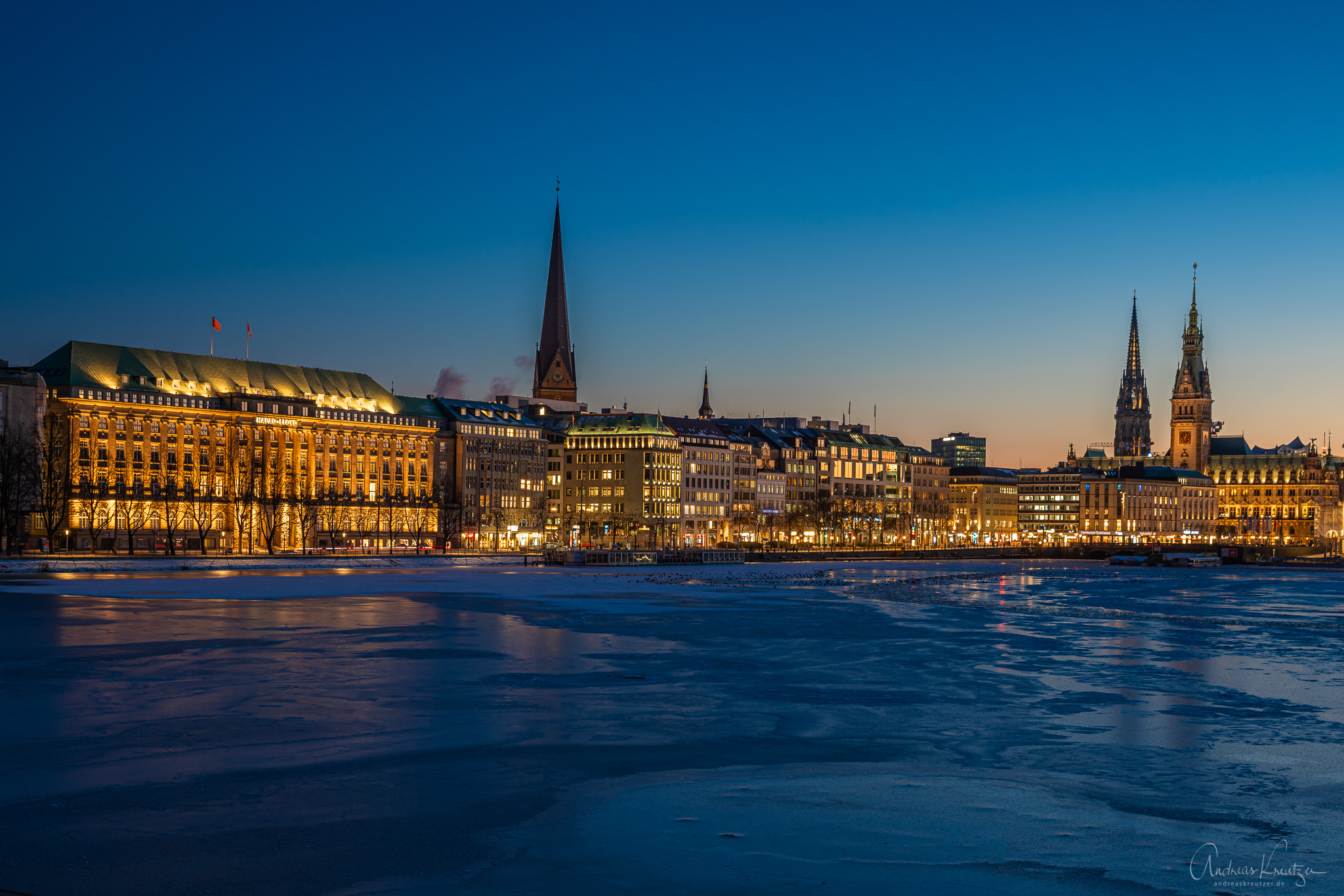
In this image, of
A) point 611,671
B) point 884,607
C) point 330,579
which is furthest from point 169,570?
point 611,671

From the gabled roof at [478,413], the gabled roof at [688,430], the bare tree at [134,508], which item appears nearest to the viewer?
the bare tree at [134,508]

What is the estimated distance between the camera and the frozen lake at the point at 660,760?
1554 centimetres

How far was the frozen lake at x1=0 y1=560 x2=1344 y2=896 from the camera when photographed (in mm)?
15539

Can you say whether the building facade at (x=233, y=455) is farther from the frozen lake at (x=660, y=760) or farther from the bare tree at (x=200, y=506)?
the frozen lake at (x=660, y=760)

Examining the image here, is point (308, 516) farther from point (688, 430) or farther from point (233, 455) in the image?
point (688, 430)

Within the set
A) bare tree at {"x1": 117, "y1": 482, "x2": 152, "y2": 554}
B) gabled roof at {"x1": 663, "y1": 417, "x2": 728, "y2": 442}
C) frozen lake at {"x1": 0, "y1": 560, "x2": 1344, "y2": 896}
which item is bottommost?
frozen lake at {"x1": 0, "y1": 560, "x2": 1344, "y2": 896}

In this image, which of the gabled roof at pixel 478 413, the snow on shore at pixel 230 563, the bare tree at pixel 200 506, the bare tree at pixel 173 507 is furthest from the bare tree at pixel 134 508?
the gabled roof at pixel 478 413

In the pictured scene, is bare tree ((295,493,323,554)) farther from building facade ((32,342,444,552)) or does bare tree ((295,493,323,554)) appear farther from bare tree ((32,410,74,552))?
bare tree ((32,410,74,552))

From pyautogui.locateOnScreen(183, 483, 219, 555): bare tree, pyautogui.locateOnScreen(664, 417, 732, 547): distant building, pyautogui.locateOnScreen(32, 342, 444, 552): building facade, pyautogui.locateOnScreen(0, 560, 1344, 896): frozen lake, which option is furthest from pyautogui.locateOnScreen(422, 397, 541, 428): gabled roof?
pyautogui.locateOnScreen(0, 560, 1344, 896): frozen lake

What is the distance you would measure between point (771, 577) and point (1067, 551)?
4299 inches

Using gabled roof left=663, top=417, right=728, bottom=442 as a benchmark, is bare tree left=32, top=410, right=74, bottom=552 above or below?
below

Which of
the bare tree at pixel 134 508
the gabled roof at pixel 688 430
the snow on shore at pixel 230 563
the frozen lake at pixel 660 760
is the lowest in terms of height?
the snow on shore at pixel 230 563

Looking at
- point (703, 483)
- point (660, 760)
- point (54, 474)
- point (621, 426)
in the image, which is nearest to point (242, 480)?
point (54, 474)

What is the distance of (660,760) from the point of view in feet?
71.7
